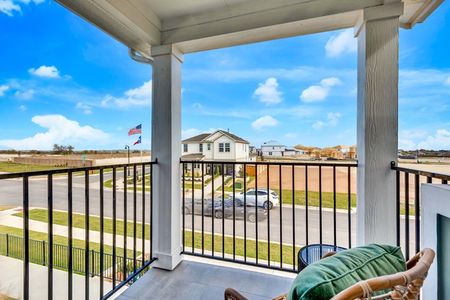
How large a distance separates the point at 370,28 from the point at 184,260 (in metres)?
2.62

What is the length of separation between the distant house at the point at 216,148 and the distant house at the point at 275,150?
18 cm

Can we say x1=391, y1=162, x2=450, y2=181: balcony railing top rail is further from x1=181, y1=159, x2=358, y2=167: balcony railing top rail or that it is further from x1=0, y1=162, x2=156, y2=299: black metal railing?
x1=0, y1=162, x2=156, y2=299: black metal railing

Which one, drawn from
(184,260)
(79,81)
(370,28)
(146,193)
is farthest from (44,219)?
(370,28)

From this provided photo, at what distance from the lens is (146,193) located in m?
2.19

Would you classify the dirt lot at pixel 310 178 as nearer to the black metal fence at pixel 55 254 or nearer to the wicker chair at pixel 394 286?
the wicker chair at pixel 394 286

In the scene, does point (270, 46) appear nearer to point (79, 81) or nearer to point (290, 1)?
point (290, 1)

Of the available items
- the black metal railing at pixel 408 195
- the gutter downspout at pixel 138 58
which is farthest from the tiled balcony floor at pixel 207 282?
the gutter downspout at pixel 138 58

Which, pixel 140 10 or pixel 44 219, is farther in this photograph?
pixel 140 10

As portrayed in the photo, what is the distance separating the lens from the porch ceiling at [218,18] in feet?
5.25

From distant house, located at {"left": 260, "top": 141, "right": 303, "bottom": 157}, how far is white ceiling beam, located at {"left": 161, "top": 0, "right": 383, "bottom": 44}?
108 cm

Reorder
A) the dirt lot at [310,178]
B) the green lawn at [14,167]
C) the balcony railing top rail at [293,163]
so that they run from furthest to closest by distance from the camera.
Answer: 1. the dirt lot at [310,178]
2. the balcony railing top rail at [293,163]
3. the green lawn at [14,167]

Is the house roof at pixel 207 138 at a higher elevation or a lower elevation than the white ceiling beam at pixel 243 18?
lower

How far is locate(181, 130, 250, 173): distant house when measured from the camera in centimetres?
225

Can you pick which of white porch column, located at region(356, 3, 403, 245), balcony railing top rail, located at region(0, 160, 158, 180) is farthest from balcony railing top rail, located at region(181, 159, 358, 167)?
balcony railing top rail, located at region(0, 160, 158, 180)
